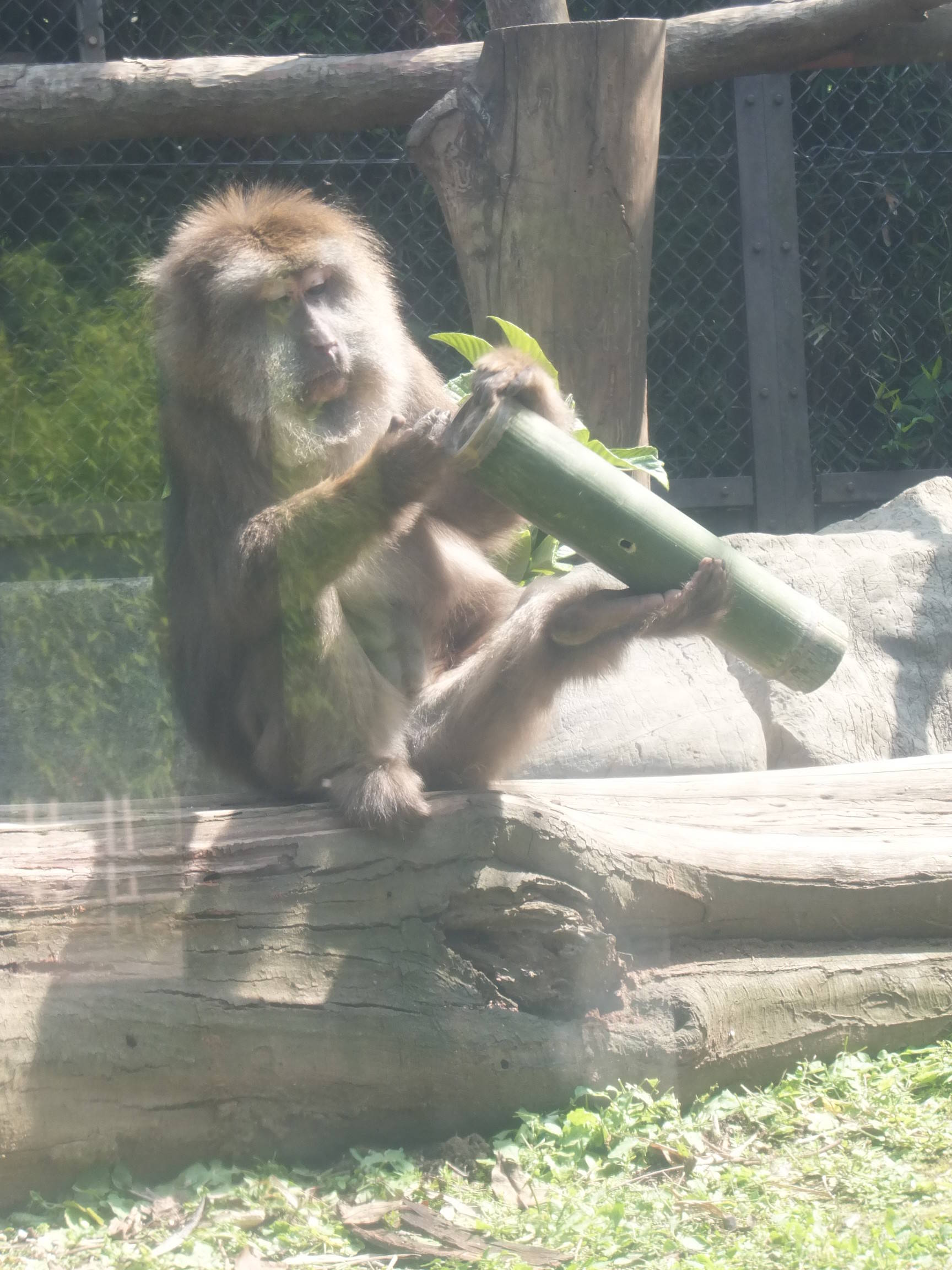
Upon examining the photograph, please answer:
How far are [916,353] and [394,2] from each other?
12.6 ft

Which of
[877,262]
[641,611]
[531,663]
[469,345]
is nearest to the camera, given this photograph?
[641,611]

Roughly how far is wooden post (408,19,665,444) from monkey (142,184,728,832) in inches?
53.5

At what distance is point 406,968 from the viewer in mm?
3309

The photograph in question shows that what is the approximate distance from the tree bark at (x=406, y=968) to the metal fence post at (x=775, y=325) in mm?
3879

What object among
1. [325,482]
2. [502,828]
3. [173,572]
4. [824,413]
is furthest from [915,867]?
[824,413]

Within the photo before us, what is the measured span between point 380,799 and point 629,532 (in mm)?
928

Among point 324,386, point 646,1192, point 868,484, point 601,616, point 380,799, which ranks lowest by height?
point 646,1192

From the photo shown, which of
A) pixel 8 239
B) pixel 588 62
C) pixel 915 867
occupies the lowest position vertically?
pixel 915 867

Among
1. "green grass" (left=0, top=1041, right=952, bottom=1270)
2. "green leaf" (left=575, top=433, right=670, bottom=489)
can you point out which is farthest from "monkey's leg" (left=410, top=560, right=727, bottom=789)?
"green grass" (left=0, top=1041, right=952, bottom=1270)

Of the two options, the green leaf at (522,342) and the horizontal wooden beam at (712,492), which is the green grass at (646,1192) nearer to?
the green leaf at (522,342)

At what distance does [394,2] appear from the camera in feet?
22.5

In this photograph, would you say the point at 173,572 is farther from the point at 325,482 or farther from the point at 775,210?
the point at 775,210

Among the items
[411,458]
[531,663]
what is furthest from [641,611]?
[411,458]

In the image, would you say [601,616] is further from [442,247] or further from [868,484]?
[868,484]
